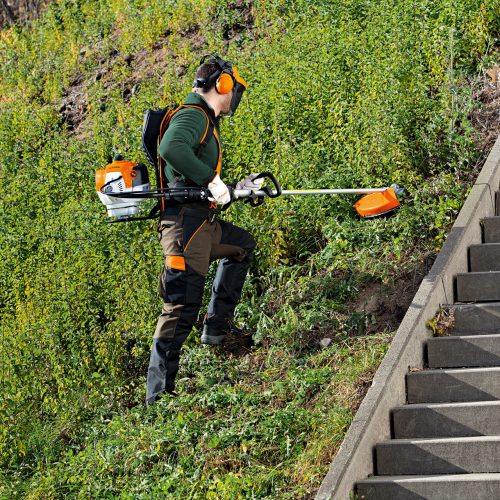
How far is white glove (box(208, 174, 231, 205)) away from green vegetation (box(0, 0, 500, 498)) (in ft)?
3.89

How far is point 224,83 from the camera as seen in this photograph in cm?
789

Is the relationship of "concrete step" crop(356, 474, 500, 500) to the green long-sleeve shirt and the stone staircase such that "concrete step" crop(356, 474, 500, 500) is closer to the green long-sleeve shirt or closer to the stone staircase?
the stone staircase

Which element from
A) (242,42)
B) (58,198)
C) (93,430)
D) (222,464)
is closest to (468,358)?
(222,464)

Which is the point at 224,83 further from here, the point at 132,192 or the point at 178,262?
the point at 178,262

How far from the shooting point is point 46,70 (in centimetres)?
1551

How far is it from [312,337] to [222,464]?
1.69 meters

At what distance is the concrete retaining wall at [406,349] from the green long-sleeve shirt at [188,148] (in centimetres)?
184

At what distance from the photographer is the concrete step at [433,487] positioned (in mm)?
5902

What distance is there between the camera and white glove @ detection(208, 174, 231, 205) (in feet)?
25.3

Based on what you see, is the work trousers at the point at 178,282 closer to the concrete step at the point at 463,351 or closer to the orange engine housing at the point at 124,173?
the orange engine housing at the point at 124,173

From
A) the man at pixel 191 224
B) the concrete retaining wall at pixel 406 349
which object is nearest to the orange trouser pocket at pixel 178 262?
the man at pixel 191 224

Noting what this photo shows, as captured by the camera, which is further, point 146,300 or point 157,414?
point 146,300

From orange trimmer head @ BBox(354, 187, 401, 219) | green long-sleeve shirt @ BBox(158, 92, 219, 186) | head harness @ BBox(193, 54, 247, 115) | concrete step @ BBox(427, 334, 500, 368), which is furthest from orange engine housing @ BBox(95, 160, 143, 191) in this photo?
concrete step @ BBox(427, 334, 500, 368)

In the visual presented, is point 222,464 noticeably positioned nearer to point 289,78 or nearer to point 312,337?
point 312,337
